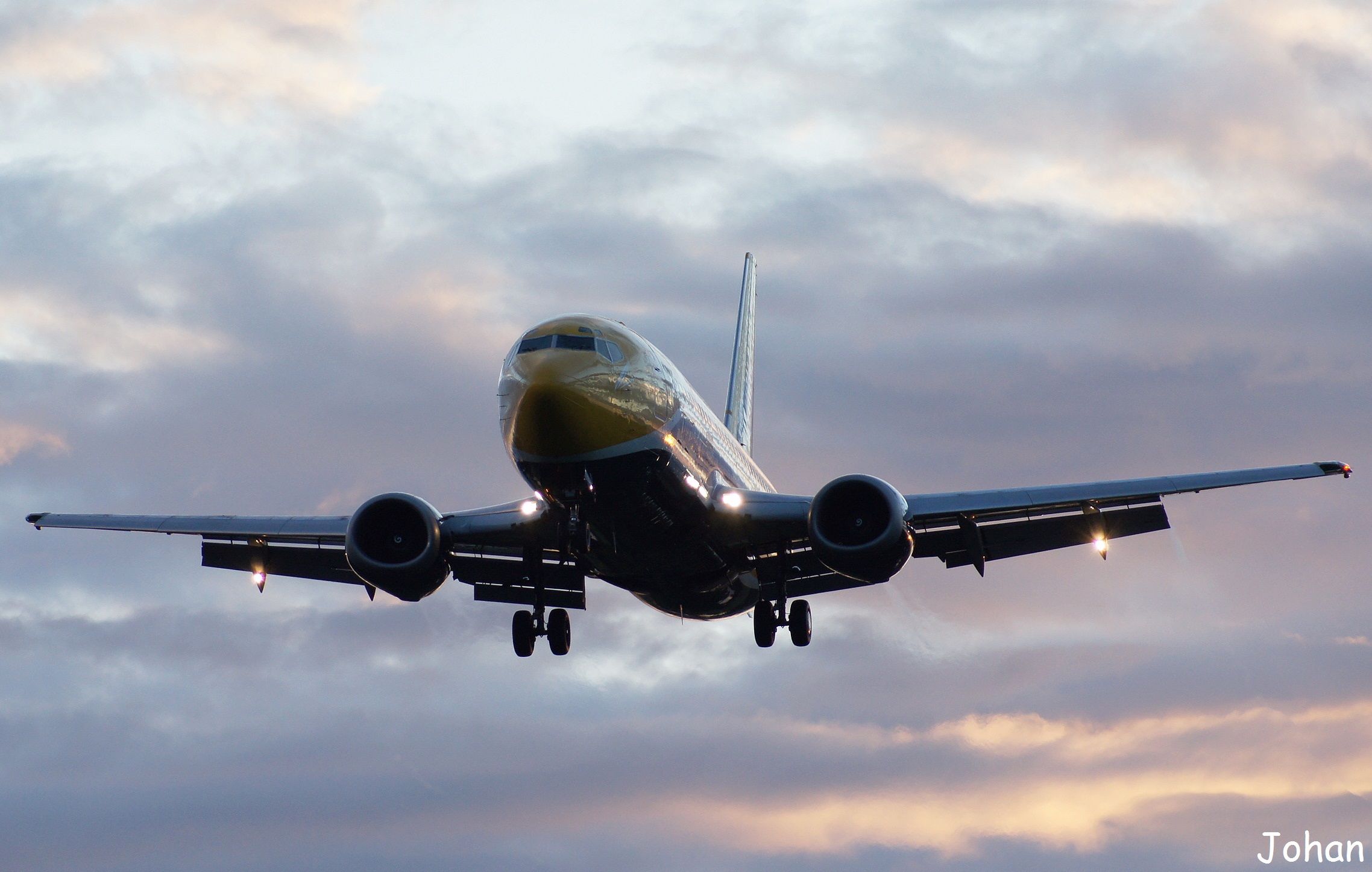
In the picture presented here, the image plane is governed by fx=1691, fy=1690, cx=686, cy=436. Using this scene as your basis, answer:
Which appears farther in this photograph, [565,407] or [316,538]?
[316,538]

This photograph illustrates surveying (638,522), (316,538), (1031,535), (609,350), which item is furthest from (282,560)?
(1031,535)

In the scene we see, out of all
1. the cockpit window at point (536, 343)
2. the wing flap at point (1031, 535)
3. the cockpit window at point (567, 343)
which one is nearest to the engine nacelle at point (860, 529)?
the wing flap at point (1031, 535)

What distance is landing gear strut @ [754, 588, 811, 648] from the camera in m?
39.4

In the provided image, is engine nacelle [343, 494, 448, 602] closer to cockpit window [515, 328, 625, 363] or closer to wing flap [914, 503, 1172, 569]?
cockpit window [515, 328, 625, 363]

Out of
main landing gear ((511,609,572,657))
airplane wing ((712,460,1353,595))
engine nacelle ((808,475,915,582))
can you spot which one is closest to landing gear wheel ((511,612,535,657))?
main landing gear ((511,609,572,657))

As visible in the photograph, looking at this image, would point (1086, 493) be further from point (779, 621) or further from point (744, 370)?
point (744, 370)

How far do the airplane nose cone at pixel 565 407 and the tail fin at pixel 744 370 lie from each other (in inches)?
1029

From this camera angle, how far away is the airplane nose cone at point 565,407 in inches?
1220

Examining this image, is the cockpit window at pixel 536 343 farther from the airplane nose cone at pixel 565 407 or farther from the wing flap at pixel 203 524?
the wing flap at pixel 203 524

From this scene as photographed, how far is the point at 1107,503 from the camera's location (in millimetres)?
36719

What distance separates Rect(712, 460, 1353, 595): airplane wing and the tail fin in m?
19.3

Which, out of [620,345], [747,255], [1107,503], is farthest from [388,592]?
[747,255]

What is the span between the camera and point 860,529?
113 feet

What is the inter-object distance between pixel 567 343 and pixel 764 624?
10.7m
